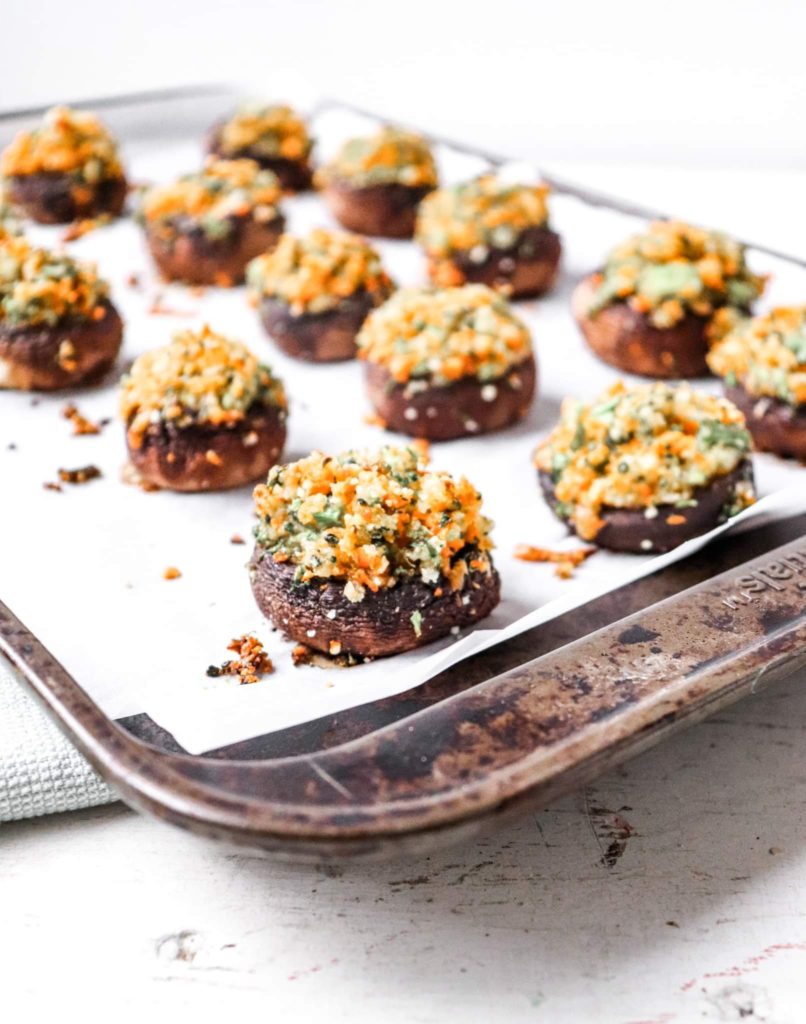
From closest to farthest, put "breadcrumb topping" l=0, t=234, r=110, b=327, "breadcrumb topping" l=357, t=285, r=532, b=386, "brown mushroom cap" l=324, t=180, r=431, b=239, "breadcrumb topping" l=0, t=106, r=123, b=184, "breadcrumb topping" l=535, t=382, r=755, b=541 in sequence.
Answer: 1. "breadcrumb topping" l=535, t=382, r=755, b=541
2. "breadcrumb topping" l=357, t=285, r=532, b=386
3. "breadcrumb topping" l=0, t=234, r=110, b=327
4. "brown mushroom cap" l=324, t=180, r=431, b=239
5. "breadcrumb topping" l=0, t=106, r=123, b=184

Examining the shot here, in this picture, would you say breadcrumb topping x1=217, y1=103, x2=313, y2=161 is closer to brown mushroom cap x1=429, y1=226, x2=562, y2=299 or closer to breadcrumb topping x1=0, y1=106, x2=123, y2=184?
breadcrumb topping x1=0, y1=106, x2=123, y2=184

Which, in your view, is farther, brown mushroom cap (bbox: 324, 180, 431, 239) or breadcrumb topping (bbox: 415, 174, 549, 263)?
brown mushroom cap (bbox: 324, 180, 431, 239)

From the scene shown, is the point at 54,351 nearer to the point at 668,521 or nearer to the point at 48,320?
the point at 48,320

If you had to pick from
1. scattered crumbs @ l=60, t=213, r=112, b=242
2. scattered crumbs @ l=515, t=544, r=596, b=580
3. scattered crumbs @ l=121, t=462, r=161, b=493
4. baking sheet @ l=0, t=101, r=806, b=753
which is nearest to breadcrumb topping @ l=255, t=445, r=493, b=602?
baking sheet @ l=0, t=101, r=806, b=753

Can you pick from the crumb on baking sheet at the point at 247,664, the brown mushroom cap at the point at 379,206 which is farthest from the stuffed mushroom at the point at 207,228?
the crumb on baking sheet at the point at 247,664

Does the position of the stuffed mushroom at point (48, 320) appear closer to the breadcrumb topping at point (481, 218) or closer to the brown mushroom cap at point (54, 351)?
the brown mushroom cap at point (54, 351)

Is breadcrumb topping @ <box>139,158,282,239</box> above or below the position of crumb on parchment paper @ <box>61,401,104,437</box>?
above

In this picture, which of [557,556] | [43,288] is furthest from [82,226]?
[557,556]
